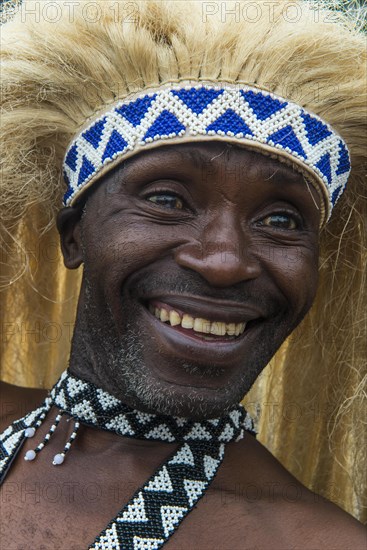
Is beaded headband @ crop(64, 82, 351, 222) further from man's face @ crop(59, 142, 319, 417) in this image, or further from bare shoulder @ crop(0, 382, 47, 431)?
bare shoulder @ crop(0, 382, 47, 431)

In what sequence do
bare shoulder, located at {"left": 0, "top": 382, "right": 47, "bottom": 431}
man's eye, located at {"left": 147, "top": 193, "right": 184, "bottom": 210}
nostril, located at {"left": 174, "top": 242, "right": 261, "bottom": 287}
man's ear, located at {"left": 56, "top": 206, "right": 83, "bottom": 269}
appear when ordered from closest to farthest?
nostril, located at {"left": 174, "top": 242, "right": 261, "bottom": 287} → man's eye, located at {"left": 147, "top": 193, "right": 184, "bottom": 210} → man's ear, located at {"left": 56, "top": 206, "right": 83, "bottom": 269} → bare shoulder, located at {"left": 0, "top": 382, "right": 47, "bottom": 431}

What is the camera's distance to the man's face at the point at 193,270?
209 centimetres

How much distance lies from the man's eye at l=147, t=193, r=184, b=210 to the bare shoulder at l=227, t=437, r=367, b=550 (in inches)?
29.3

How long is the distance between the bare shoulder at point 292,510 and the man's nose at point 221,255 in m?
0.60

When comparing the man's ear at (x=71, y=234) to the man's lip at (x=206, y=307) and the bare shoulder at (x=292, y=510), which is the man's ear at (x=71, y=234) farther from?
the bare shoulder at (x=292, y=510)

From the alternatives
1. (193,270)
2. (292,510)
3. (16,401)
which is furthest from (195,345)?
(16,401)

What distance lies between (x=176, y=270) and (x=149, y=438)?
0.50 meters

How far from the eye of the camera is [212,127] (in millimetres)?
2090

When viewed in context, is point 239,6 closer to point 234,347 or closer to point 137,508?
point 234,347

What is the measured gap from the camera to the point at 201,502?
2.16m

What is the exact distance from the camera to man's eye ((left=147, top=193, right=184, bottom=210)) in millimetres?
2154

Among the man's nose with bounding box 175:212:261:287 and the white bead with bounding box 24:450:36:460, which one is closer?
the man's nose with bounding box 175:212:261:287

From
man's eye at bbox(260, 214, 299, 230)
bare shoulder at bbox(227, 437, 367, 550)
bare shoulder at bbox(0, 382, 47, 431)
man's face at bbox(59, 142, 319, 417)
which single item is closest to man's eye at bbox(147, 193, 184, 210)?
man's face at bbox(59, 142, 319, 417)

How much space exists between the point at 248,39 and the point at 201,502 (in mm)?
1249
